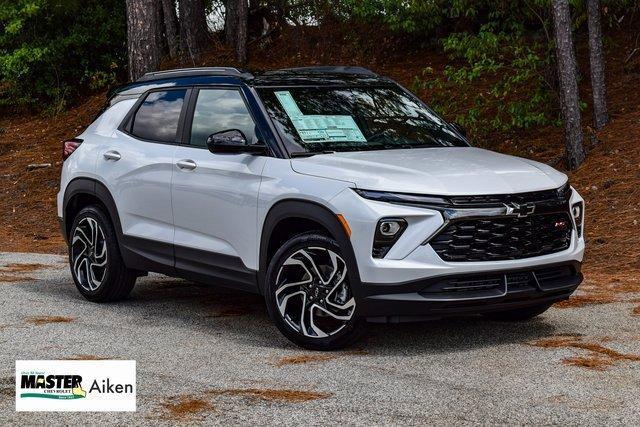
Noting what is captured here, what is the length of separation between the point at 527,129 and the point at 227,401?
421 inches

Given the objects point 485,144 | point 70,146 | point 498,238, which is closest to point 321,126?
point 498,238

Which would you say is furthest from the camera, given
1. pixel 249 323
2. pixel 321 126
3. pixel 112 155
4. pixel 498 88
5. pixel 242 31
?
pixel 242 31

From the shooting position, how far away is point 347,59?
20031 millimetres

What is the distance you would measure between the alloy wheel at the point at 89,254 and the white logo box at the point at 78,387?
9.07 feet

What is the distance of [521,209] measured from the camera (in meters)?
6.78

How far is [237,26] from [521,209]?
49.6 feet

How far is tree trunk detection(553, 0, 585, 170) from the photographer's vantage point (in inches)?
522

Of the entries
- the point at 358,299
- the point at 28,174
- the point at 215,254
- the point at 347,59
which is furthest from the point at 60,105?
the point at 358,299

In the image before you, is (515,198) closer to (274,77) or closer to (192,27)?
(274,77)

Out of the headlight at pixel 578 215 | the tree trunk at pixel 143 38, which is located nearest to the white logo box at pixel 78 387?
the headlight at pixel 578 215

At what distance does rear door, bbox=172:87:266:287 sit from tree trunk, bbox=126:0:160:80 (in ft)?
31.6

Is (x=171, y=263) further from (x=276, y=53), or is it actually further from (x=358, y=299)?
(x=276, y=53)

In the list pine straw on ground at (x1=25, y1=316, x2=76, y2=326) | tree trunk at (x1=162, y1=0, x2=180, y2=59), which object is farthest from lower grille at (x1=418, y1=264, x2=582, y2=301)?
tree trunk at (x1=162, y1=0, x2=180, y2=59)

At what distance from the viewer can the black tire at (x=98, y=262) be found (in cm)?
901
